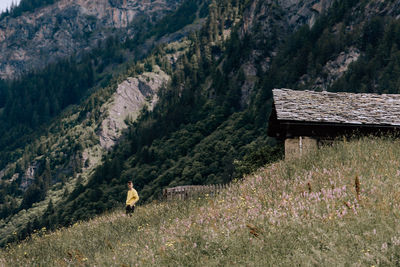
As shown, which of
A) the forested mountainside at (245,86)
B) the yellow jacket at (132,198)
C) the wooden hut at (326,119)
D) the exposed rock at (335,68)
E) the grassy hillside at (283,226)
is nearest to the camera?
the grassy hillside at (283,226)

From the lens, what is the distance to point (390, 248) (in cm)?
762

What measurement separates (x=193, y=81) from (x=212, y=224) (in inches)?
7334

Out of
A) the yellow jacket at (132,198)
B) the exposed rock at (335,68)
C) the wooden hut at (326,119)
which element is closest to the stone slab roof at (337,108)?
the wooden hut at (326,119)

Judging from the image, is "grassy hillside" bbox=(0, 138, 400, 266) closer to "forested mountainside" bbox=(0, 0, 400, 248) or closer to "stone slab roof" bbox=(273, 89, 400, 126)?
"stone slab roof" bbox=(273, 89, 400, 126)

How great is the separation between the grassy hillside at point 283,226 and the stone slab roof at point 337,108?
462 centimetres

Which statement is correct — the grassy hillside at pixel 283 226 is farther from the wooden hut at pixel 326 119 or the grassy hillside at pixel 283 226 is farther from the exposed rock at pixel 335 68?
the exposed rock at pixel 335 68

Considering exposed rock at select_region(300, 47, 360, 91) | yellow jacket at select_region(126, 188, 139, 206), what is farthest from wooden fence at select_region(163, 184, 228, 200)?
exposed rock at select_region(300, 47, 360, 91)

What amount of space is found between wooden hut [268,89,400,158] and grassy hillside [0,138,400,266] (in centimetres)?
447

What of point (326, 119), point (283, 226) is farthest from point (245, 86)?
point (283, 226)

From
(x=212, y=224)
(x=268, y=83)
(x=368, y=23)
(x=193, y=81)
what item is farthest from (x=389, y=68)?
(x=193, y=81)

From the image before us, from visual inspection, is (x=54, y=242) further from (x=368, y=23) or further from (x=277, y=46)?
(x=277, y=46)

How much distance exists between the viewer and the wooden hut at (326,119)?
18719 mm

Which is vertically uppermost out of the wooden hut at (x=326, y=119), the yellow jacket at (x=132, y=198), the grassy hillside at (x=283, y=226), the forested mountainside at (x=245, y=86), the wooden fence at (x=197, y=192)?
the grassy hillside at (x=283, y=226)

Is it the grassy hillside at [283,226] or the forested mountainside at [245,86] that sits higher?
the grassy hillside at [283,226]
